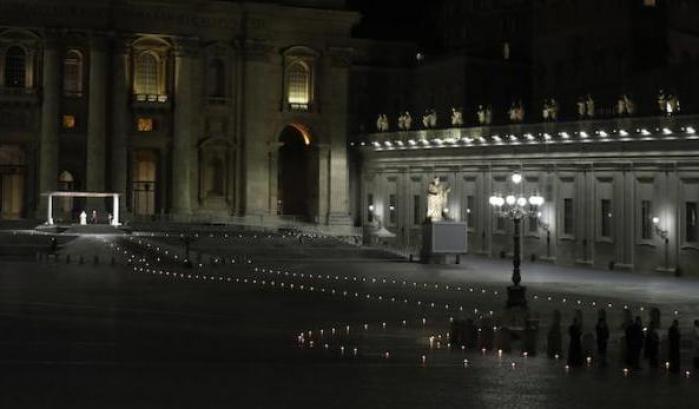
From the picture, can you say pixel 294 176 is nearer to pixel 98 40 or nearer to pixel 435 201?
pixel 98 40

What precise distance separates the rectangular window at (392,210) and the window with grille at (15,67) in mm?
27092

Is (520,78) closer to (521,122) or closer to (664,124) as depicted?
(521,122)

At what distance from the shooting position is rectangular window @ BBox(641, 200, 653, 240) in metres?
60.8

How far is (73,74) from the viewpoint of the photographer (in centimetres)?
8412

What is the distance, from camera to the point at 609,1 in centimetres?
7406

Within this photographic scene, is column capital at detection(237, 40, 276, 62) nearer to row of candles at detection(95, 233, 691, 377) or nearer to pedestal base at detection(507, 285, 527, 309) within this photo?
row of candles at detection(95, 233, 691, 377)

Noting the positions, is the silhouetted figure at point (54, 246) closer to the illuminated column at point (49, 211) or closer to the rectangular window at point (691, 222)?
the illuminated column at point (49, 211)

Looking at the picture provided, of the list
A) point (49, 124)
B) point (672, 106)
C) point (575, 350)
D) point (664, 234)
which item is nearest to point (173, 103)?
point (49, 124)

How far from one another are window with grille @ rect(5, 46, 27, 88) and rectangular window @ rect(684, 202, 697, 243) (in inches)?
1852

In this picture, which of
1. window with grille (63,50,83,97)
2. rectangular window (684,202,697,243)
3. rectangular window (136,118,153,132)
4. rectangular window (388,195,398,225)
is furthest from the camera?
rectangular window (136,118,153,132)

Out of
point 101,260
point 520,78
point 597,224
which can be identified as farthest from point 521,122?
point 101,260

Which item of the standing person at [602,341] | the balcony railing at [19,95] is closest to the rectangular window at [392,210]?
the balcony railing at [19,95]

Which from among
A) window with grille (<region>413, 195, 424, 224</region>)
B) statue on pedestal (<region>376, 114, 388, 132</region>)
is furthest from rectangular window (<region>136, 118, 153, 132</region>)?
window with grille (<region>413, 195, 424, 224</region>)

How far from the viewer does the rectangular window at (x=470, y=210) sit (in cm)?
7562
